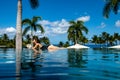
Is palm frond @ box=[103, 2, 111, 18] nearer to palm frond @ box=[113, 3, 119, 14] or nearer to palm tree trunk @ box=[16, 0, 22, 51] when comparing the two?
palm frond @ box=[113, 3, 119, 14]

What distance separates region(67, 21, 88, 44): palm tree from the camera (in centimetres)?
7706

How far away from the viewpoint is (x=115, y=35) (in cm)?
13788

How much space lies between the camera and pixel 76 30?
78.1 m

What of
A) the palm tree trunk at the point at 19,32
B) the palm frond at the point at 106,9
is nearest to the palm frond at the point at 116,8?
the palm frond at the point at 106,9

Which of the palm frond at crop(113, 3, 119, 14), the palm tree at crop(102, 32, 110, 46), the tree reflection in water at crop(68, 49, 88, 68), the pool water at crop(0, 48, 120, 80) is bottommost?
the pool water at crop(0, 48, 120, 80)

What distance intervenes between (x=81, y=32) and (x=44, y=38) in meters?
28.3

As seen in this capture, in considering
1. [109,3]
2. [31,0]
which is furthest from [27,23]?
[31,0]

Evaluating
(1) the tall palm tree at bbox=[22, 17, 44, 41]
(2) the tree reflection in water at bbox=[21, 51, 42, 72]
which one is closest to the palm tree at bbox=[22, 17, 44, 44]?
(1) the tall palm tree at bbox=[22, 17, 44, 41]

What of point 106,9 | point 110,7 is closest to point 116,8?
point 110,7

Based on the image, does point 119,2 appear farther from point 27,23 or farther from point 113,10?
point 27,23

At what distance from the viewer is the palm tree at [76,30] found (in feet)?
253

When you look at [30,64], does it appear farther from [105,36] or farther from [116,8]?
[105,36]

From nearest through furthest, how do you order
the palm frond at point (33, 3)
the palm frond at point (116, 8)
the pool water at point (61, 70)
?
the pool water at point (61, 70), the palm frond at point (33, 3), the palm frond at point (116, 8)

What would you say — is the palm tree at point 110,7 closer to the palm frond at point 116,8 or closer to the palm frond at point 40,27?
the palm frond at point 116,8
